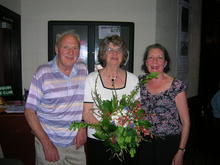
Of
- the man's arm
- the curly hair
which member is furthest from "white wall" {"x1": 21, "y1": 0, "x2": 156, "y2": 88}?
the man's arm

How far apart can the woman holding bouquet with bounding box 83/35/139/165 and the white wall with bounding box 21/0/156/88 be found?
164 cm

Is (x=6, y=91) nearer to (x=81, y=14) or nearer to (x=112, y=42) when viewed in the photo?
(x=81, y=14)

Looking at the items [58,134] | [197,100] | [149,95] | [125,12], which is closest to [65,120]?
[58,134]

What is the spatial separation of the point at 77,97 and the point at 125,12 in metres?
1.98

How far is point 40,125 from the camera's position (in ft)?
5.06

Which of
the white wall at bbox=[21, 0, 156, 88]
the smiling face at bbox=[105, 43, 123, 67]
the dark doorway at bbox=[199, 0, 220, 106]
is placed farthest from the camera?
the dark doorway at bbox=[199, 0, 220, 106]

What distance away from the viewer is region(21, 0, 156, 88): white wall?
3154 mm

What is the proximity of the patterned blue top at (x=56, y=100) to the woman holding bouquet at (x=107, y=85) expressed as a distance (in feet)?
0.30

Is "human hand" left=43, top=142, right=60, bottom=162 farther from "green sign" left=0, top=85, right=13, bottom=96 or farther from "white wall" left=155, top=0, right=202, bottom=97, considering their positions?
"white wall" left=155, top=0, right=202, bottom=97

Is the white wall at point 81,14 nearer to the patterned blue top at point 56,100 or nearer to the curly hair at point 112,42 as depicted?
the curly hair at point 112,42

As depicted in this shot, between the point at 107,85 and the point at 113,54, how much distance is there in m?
0.24

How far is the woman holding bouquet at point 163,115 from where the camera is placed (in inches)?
68.0

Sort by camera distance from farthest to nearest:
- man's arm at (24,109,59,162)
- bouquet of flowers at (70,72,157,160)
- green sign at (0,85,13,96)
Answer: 1. green sign at (0,85,13,96)
2. man's arm at (24,109,59,162)
3. bouquet of flowers at (70,72,157,160)

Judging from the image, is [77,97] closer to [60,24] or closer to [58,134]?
[58,134]
